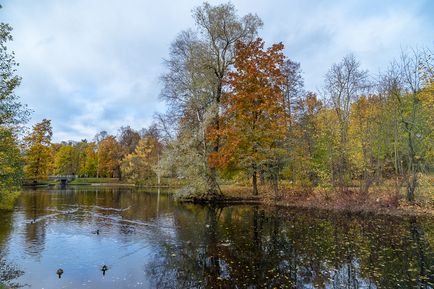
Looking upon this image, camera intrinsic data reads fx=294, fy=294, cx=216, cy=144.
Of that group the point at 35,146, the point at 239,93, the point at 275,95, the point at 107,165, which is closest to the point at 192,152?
the point at 239,93

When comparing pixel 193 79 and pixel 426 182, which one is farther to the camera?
pixel 193 79

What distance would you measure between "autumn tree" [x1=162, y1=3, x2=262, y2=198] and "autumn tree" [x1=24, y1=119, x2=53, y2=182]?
32.4 meters

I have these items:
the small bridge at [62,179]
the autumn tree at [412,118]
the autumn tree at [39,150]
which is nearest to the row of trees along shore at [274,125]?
the autumn tree at [412,118]

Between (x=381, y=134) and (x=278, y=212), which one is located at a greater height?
(x=381, y=134)

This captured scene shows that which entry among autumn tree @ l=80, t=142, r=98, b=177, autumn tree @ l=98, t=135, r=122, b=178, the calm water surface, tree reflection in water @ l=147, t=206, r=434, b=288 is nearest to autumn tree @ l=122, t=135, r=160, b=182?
autumn tree @ l=98, t=135, r=122, b=178

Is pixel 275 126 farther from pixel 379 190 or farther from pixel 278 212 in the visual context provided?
pixel 379 190

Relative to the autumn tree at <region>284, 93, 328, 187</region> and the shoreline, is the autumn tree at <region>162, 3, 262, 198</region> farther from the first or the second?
the autumn tree at <region>284, 93, 328, 187</region>

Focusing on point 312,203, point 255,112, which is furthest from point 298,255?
point 255,112

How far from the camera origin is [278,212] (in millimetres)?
21500

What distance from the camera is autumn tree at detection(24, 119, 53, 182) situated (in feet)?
163

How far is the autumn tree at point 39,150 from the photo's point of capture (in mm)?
49750

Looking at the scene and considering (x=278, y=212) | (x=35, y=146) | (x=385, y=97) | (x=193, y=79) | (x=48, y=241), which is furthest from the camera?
(x=35, y=146)

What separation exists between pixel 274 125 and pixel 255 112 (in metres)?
2.45

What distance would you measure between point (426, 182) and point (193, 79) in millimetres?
20506
